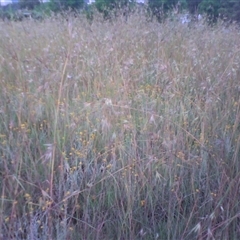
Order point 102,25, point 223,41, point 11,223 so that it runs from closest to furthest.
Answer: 1. point 11,223
2. point 223,41
3. point 102,25

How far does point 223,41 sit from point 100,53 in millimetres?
1589

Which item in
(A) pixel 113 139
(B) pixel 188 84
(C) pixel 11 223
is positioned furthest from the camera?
(B) pixel 188 84

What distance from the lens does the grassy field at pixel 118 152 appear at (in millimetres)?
2100

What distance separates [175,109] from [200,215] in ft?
2.63

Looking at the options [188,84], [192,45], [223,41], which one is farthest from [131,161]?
[223,41]

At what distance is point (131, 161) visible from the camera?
2.26 metres

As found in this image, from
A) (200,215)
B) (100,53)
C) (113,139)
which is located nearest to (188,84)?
(100,53)

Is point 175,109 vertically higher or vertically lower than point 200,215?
higher

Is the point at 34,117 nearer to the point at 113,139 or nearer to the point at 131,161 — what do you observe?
the point at 113,139

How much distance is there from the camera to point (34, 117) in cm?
267

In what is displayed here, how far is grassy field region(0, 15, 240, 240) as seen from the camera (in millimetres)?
2100

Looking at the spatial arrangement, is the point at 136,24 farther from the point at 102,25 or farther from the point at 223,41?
the point at 223,41

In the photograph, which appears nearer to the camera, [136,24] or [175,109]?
[175,109]

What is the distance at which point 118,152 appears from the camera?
8.02ft
